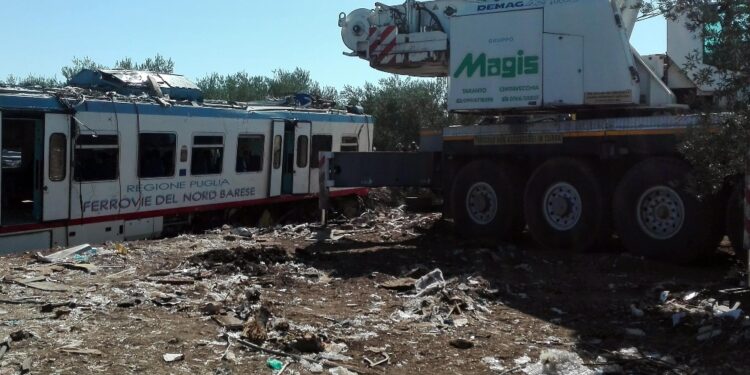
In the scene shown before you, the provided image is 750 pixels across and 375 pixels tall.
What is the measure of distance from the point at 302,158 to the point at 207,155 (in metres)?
3.03

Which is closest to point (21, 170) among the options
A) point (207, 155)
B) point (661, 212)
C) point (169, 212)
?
point (169, 212)

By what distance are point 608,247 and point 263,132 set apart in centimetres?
844

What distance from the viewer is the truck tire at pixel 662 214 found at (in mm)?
10531

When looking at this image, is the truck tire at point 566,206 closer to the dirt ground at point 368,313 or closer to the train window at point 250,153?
the dirt ground at point 368,313

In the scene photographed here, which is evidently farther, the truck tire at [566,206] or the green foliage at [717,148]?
the truck tire at [566,206]

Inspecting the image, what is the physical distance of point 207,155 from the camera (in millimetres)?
16594

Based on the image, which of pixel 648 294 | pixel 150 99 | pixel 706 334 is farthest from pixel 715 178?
pixel 150 99

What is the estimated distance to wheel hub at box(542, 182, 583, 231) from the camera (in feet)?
39.7

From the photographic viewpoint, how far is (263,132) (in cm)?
1806

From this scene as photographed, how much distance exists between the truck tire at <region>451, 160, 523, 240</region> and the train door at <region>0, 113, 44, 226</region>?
650 centimetres

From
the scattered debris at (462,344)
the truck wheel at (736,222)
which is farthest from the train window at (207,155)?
the scattered debris at (462,344)

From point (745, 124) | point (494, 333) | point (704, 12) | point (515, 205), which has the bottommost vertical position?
point (494, 333)

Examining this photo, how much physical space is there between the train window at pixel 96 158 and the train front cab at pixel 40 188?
0.78ft

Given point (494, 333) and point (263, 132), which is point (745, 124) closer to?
point (494, 333)
